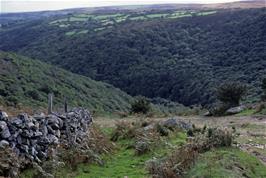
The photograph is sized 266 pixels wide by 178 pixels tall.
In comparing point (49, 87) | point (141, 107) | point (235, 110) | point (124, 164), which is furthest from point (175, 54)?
point (124, 164)

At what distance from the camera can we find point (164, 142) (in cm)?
1533

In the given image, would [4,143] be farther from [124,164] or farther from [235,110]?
[235,110]

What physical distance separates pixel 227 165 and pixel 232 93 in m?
17.9

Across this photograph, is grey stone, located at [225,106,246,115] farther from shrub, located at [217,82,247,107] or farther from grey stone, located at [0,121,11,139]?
grey stone, located at [0,121,11,139]

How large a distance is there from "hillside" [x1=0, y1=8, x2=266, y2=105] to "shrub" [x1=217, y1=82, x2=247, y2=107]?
18.5 meters

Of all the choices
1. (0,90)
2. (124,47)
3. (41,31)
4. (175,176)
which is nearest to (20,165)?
(175,176)

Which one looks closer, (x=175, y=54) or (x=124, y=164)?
(x=124, y=164)

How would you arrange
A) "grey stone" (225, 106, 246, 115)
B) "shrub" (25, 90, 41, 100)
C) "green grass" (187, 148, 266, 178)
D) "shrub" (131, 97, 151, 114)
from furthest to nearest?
"shrub" (25, 90, 41, 100) < "shrub" (131, 97, 151, 114) < "grey stone" (225, 106, 246, 115) < "green grass" (187, 148, 266, 178)

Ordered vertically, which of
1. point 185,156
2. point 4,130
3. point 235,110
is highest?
point 4,130

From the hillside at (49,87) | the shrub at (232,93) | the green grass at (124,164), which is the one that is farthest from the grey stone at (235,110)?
the hillside at (49,87)

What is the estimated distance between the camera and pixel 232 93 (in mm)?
28641

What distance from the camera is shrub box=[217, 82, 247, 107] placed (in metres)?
28.4

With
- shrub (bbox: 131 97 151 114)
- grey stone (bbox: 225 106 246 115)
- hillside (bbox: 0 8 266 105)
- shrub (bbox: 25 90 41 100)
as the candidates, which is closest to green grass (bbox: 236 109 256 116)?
grey stone (bbox: 225 106 246 115)

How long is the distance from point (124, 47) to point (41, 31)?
61.5 meters
